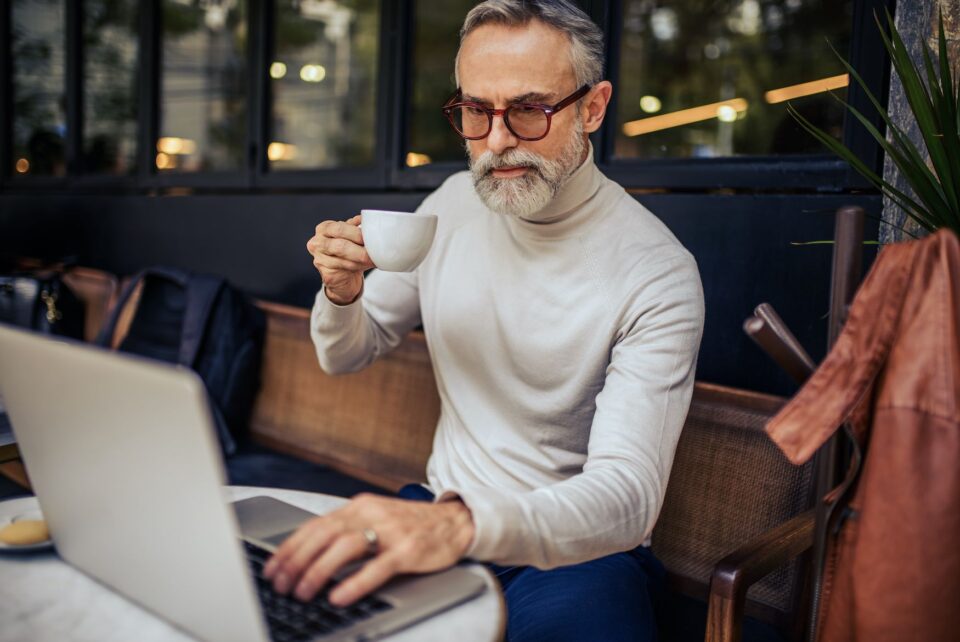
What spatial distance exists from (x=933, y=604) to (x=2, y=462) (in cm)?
131

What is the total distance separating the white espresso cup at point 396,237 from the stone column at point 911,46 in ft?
2.94

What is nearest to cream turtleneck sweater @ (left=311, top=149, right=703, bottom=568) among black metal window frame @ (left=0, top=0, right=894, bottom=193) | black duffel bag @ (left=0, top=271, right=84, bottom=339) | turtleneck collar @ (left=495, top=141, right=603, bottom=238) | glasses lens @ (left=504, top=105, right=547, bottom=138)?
turtleneck collar @ (left=495, top=141, right=603, bottom=238)

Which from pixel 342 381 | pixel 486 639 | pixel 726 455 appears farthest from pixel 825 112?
pixel 486 639

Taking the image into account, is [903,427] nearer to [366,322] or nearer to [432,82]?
[366,322]

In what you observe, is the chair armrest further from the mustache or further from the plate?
the plate

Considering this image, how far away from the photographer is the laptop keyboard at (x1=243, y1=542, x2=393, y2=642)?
2.58 feet

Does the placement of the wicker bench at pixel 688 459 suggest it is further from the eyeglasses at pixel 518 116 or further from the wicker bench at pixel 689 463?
the eyeglasses at pixel 518 116

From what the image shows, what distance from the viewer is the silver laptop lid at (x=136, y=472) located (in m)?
0.65

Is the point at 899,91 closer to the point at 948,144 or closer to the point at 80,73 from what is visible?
the point at 948,144

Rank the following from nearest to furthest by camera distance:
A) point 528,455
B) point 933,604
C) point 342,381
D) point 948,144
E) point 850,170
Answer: point 933,604 < point 948,144 < point 528,455 < point 850,170 < point 342,381

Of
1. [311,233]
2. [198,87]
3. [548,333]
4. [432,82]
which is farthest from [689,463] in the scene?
[198,87]

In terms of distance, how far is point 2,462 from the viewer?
1367 millimetres

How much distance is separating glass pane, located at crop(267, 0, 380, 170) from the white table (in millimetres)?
2699

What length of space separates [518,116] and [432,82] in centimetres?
232
